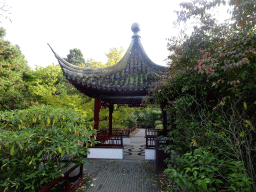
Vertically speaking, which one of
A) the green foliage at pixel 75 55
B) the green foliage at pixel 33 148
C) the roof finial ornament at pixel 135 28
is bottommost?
the green foliage at pixel 33 148

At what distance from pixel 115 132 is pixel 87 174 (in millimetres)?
6528

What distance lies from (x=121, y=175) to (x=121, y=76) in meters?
4.03

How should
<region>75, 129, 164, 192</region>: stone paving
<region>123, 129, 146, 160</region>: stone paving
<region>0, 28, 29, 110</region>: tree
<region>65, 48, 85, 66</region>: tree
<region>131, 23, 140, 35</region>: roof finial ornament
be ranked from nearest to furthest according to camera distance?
<region>75, 129, 164, 192</region>: stone paving < <region>123, 129, 146, 160</region>: stone paving < <region>131, 23, 140, 35</region>: roof finial ornament < <region>0, 28, 29, 110</region>: tree < <region>65, 48, 85, 66</region>: tree

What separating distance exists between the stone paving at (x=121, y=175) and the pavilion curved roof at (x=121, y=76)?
2910 millimetres

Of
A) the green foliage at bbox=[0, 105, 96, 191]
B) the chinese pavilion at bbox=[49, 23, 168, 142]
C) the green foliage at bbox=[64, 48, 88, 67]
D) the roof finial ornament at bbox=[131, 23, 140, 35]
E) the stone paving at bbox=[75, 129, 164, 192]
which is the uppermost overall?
the green foliage at bbox=[64, 48, 88, 67]

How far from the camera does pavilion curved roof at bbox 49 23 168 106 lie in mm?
5855

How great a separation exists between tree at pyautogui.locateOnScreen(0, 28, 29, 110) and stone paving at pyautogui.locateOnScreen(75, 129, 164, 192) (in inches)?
464

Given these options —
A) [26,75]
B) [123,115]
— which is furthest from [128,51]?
[26,75]

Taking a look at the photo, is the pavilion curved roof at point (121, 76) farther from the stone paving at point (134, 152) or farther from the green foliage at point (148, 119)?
the green foliage at point (148, 119)

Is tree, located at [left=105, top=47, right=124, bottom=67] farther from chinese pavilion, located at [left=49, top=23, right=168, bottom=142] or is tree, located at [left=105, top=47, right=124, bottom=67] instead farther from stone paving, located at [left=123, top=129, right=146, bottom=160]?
stone paving, located at [left=123, top=129, right=146, bottom=160]

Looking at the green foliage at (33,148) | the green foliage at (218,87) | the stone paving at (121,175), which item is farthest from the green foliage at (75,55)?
the green foliage at (218,87)

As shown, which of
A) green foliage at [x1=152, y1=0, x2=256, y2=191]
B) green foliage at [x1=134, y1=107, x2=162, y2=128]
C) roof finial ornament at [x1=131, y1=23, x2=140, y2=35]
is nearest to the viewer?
green foliage at [x1=152, y1=0, x2=256, y2=191]

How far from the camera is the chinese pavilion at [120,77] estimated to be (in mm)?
5863

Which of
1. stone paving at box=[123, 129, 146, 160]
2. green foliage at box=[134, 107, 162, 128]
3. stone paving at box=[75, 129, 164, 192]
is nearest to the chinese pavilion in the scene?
stone paving at box=[75, 129, 164, 192]
